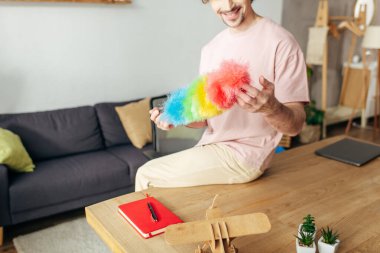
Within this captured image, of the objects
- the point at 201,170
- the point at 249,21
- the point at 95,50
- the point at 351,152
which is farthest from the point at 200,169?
the point at 95,50

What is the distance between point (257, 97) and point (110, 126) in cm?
223

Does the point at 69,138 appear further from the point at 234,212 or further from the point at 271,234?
the point at 271,234

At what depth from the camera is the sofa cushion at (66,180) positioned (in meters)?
2.35

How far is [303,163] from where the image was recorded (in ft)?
6.04

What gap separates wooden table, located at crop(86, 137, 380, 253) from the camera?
1.16 m

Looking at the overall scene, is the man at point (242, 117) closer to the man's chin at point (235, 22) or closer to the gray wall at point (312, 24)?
the man's chin at point (235, 22)

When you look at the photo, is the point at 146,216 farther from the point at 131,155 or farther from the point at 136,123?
the point at 136,123

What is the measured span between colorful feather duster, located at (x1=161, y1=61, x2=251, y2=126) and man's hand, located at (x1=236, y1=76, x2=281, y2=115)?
25mm

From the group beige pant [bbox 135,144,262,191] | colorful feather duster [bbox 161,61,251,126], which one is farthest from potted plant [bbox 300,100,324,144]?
colorful feather duster [bbox 161,61,251,126]

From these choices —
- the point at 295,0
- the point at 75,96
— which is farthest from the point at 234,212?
the point at 295,0

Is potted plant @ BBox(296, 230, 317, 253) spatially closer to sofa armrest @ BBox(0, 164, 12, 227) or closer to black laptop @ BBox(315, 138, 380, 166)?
black laptop @ BBox(315, 138, 380, 166)

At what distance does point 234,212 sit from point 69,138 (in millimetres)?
1953

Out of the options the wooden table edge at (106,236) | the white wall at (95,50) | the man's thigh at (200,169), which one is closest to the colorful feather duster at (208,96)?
the man's thigh at (200,169)

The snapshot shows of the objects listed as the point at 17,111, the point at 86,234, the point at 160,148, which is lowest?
the point at 86,234
